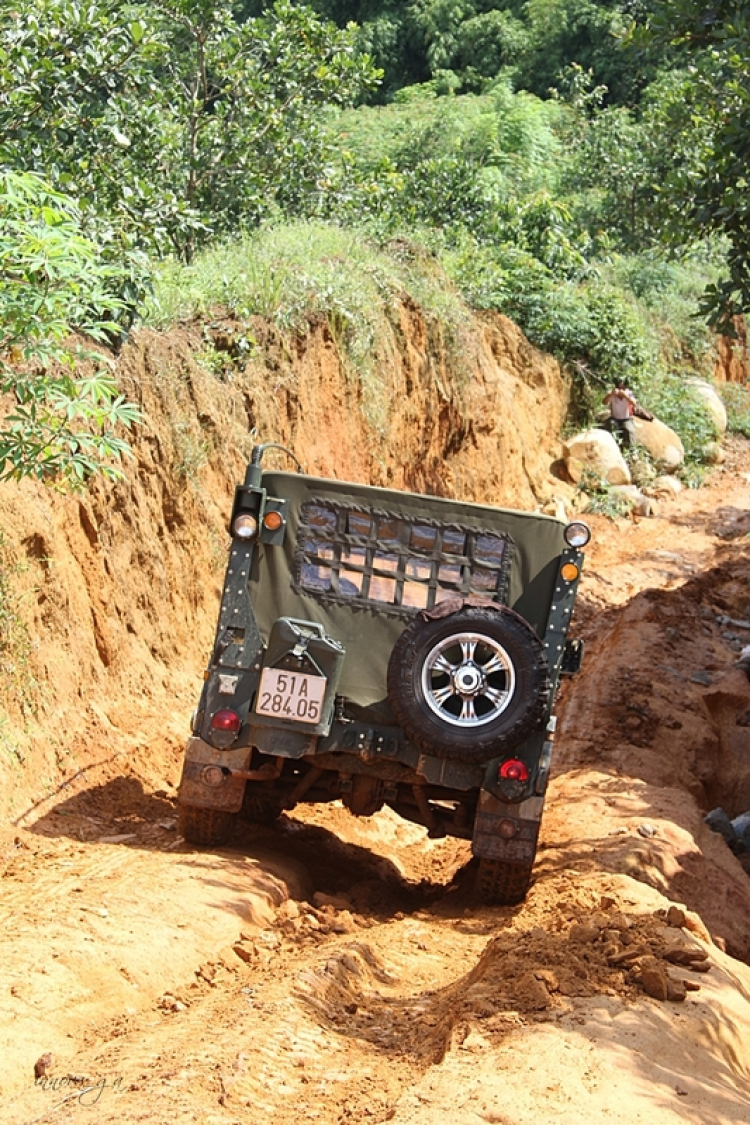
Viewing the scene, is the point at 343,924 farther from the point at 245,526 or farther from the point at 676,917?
the point at 245,526

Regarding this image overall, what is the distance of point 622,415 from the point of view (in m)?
24.9

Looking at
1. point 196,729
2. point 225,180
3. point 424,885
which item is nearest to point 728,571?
point 225,180

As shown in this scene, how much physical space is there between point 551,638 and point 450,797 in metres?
1.21

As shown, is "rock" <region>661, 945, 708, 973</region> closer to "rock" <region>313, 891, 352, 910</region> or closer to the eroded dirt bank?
the eroded dirt bank

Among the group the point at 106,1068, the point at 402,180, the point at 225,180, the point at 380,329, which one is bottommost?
the point at 106,1068

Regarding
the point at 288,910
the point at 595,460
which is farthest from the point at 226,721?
the point at 595,460

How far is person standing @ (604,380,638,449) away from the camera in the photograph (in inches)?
973

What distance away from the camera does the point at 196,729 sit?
8.11 m

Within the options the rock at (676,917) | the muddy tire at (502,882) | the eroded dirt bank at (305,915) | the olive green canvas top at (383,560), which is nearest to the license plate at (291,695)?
the olive green canvas top at (383,560)

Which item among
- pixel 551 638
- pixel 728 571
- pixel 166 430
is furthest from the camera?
pixel 728 571

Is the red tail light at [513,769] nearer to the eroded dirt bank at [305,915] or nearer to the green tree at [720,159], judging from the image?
the eroded dirt bank at [305,915]

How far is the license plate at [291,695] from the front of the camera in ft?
26.0

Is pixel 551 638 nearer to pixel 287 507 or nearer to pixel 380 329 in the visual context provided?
pixel 287 507

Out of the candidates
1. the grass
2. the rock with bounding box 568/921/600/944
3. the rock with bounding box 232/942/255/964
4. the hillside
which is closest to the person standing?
the grass
